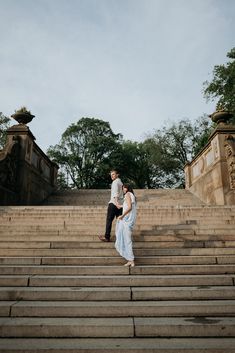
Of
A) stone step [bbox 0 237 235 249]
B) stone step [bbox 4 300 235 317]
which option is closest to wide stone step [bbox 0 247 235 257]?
stone step [bbox 0 237 235 249]

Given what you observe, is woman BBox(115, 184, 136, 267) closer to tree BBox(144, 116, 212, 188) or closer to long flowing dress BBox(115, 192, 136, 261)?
long flowing dress BBox(115, 192, 136, 261)

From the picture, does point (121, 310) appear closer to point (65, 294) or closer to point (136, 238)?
point (65, 294)

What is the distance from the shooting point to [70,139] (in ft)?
131

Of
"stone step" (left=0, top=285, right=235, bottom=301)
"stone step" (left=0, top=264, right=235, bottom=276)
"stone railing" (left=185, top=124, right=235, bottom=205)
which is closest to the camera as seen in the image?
"stone step" (left=0, top=285, right=235, bottom=301)

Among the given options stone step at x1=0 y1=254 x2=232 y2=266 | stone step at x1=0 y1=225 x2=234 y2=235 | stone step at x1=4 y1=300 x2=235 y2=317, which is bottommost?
stone step at x1=4 y1=300 x2=235 y2=317

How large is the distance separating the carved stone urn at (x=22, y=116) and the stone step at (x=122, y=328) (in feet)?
32.1

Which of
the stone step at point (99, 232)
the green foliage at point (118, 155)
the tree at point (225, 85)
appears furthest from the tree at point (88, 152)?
the stone step at point (99, 232)

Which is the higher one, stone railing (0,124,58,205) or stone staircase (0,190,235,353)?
stone railing (0,124,58,205)

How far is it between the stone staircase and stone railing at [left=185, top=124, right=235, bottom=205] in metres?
3.74

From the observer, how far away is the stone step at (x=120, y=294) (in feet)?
11.9

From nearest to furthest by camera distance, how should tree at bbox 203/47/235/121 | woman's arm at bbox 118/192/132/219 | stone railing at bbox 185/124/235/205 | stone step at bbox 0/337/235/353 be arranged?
stone step at bbox 0/337/235/353 → woman's arm at bbox 118/192/132/219 → stone railing at bbox 185/124/235/205 → tree at bbox 203/47/235/121

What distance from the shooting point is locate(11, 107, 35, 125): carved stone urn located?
37.4 feet

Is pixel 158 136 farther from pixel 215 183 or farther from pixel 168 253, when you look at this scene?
pixel 168 253

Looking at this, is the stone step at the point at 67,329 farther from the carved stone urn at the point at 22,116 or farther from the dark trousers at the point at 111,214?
the carved stone urn at the point at 22,116
